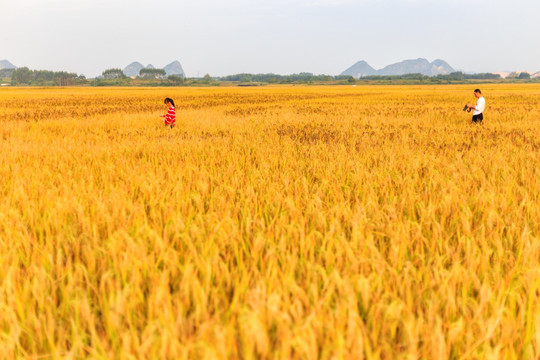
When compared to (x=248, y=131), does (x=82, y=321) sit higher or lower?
lower

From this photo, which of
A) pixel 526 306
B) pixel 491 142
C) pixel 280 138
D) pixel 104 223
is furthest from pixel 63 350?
pixel 491 142

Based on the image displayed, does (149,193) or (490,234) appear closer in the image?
(490,234)

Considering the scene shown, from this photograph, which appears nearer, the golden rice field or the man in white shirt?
the golden rice field

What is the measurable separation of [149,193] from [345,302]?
7.14 feet

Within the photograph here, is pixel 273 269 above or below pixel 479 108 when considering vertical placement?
below

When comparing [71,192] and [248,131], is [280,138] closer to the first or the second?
[248,131]

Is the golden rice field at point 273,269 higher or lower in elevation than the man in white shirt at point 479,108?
lower

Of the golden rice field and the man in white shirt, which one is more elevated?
the man in white shirt

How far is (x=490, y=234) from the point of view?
2082mm

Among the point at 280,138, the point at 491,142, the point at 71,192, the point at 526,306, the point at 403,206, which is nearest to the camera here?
the point at 526,306

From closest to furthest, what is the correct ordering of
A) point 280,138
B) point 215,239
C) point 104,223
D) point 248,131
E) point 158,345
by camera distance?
point 158,345 → point 215,239 → point 104,223 → point 280,138 → point 248,131

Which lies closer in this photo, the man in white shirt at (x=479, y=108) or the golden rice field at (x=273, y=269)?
the golden rice field at (x=273, y=269)

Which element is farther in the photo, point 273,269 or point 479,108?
point 479,108

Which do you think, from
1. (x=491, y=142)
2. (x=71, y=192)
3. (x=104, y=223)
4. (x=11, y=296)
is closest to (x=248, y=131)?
(x=491, y=142)
